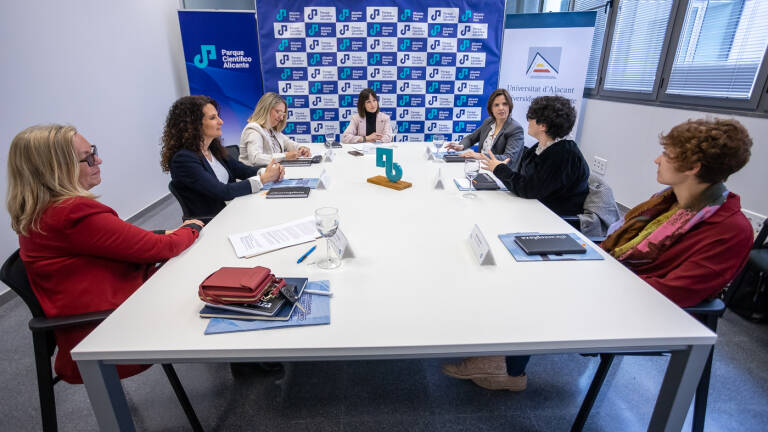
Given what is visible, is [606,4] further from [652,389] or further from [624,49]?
[652,389]

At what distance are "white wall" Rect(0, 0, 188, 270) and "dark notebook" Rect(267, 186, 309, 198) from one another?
1.73 meters

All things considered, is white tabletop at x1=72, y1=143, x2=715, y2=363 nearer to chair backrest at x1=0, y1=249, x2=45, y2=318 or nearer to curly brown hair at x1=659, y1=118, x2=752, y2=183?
chair backrest at x1=0, y1=249, x2=45, y2=318

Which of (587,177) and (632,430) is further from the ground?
(587,177)

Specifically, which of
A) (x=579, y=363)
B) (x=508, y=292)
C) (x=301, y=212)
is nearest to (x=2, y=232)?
(x=301, y=212)

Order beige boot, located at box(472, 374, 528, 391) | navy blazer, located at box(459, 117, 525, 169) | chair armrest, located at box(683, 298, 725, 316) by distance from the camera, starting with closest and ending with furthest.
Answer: chair armrest, located at box(683, 298, 725, 316), beige boot, located at box(472, 374, 528, 391), navy blazer, located at box(459, 117, 525, 169)

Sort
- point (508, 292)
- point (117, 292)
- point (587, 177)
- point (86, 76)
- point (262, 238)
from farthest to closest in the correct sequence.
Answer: point (86, 76), point (587, 177), point (262, 238), point (117, 292), point (508, 292)

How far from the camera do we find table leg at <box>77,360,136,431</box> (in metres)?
0.84

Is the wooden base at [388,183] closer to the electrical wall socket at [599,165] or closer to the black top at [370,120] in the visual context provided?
the black top at [370,120]

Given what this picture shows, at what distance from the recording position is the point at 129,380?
1.70m

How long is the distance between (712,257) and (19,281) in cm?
202

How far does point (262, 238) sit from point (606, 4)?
15.0ft

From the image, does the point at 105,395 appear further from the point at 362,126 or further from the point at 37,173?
the point at 362,126

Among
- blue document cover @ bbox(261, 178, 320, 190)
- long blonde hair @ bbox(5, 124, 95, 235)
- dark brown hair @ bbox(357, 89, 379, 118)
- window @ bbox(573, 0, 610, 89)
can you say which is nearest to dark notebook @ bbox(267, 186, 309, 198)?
blue document cover @ bbox(261, 178, 320, 190)

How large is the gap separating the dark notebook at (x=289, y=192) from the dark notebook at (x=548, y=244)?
1098 millimetres
